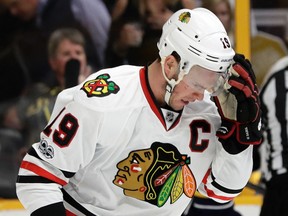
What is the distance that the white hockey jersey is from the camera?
2.54 meters

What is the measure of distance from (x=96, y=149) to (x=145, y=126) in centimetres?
16

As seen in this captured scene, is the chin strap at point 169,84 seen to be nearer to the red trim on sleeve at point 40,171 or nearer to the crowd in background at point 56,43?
the red trim on sleeve at point 40,171

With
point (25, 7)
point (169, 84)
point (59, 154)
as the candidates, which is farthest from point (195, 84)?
point (25, 7)

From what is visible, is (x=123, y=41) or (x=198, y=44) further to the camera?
(x=123, y=41)

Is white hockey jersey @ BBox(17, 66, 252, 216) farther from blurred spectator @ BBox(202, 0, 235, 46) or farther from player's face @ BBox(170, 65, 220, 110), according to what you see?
blurred spectator @ BBox(202, 0, 235, 46)

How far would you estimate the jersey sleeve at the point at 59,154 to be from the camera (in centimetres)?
252

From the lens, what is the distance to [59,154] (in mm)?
2537

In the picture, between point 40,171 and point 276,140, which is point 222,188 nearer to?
point 40,171

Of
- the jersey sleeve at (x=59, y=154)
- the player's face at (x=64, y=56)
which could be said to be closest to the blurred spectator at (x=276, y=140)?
the jersey sleeve at (x=59, y=154)

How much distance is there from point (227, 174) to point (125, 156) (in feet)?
1.06

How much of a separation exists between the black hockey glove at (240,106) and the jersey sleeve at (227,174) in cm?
6

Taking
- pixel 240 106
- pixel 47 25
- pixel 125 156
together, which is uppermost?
pixel 240 106

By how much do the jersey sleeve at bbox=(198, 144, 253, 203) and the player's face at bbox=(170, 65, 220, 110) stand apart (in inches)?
8.6

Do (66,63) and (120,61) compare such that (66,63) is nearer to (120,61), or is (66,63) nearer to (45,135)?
(120,61)
